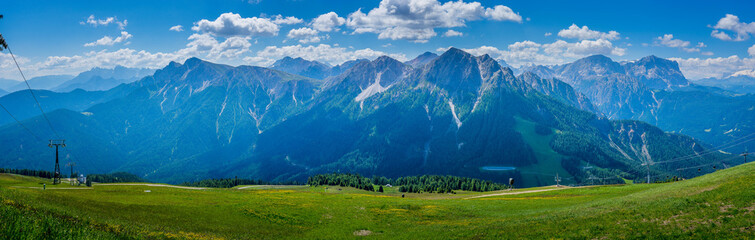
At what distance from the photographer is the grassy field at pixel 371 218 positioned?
86.1 feet

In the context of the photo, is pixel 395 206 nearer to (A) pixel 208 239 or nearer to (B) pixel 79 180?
(A) pixel 208 239

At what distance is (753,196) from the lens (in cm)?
3097

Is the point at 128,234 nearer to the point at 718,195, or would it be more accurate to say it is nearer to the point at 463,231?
the point at 463,231

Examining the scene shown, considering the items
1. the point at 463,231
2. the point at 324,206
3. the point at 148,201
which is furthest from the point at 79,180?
the point at 463,231

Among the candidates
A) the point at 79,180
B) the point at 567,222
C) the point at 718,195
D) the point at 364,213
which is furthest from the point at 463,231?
the point at 79,180

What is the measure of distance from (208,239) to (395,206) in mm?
32852

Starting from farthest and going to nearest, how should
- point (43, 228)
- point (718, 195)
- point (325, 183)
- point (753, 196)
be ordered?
point (325, 183), point (718, 195), point (753, 196), point (43, 228)

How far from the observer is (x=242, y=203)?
54625 mm

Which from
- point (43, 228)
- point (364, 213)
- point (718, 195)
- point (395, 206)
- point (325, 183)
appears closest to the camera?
point (43, 228)

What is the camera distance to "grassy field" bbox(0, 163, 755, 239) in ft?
86.1

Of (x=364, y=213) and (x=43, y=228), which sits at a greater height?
(x=43, y=228)

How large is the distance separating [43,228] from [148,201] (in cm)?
3030

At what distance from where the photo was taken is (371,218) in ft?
167

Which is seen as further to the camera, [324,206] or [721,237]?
[324,206]
